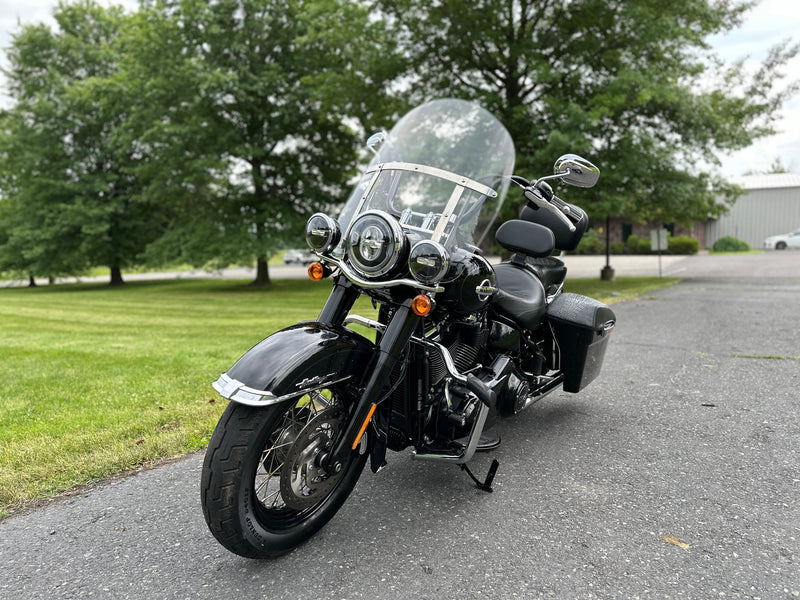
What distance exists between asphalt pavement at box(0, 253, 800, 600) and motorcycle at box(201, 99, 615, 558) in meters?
0.22

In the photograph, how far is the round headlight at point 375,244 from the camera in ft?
7.56

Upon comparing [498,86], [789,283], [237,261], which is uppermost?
[498,86]

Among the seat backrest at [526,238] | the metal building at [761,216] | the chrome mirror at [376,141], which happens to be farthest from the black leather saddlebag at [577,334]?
the metal building at [761,216]

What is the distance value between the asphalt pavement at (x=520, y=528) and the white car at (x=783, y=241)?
4469 cm

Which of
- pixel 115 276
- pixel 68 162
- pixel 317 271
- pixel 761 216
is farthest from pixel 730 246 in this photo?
pixel 317 271

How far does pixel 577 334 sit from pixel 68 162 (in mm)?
29516

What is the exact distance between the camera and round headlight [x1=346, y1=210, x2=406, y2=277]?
2.30 m

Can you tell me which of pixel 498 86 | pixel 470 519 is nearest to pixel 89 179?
pixel 498 86

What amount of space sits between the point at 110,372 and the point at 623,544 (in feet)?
17.6

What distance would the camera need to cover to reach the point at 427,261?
233cm

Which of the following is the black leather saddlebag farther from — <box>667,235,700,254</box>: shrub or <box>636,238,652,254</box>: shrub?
<box>636,238,652,254</box>: shrub

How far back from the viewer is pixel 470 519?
2.65 meters

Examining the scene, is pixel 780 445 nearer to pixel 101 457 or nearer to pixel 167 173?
pixel 101 457

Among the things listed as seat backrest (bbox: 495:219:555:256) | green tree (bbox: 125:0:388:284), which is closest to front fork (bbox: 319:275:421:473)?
seat backrest (bbox: 495:219:555:256)
